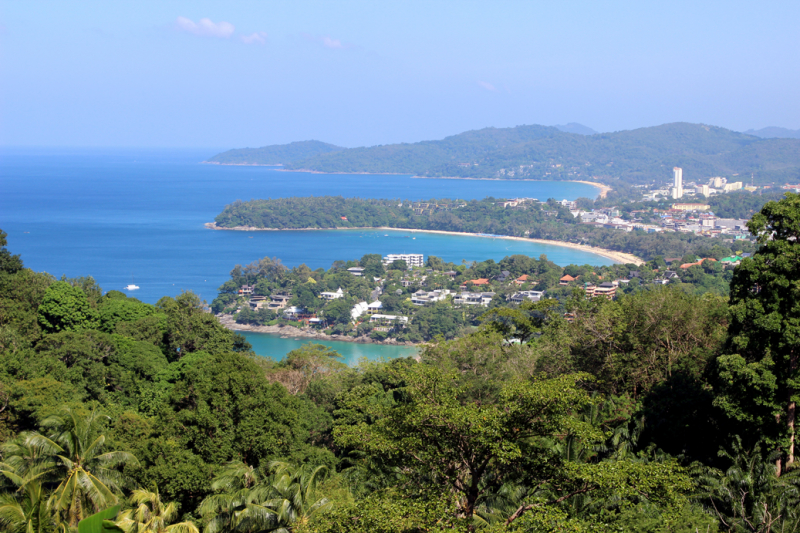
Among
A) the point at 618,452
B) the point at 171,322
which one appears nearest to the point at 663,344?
the point at 618,452

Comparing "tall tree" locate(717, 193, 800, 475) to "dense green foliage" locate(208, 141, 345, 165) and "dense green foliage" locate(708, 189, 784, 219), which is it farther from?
"dense green foliage" locate(208, 141, 345, 165)

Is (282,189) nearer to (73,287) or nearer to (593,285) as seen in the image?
(593,285)

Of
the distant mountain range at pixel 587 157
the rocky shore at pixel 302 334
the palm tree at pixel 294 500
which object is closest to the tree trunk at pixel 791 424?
the palm tree at pixel 294 500

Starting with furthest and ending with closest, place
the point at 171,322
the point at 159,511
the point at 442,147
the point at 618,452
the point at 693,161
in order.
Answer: the point at 442,147
the point at 693,161
the point at 171,322
the point at 618,452
the point at 159,511

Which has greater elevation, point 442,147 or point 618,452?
point 442,147

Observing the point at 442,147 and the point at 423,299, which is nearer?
the point at 423,299

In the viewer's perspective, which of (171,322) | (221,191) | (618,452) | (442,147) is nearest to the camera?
(618,452)

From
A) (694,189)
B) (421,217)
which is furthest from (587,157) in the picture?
(421,217)
